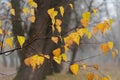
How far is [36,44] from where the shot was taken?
10.9 m

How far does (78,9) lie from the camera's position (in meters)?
23.3

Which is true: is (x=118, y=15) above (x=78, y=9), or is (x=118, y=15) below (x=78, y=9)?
below

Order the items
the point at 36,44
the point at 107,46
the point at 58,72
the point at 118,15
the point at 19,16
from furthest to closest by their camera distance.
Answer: the point at 118,15, the point at 58,72, the point at 19,16, the point at 36,44, the point at 107,46

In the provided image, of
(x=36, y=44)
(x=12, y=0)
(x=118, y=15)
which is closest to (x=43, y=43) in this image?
(x=36, y=44)

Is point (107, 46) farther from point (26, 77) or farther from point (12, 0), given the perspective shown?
point (12, 0)

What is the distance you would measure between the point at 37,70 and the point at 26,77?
700mm

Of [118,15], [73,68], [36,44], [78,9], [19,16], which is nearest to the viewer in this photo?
[73,68]

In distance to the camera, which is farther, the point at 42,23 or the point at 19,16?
the point at 19,16

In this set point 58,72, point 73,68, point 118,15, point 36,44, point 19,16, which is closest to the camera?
point 73,68

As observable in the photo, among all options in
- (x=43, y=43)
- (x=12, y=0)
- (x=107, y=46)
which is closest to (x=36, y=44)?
(x=43, y=43)

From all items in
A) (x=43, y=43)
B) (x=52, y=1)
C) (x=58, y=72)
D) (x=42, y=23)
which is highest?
(x=52, y=1)

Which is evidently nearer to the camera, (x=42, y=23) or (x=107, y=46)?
(x=107, y=46)

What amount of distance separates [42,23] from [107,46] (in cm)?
701

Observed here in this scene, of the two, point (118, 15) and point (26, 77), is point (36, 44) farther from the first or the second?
point (118, 15)
